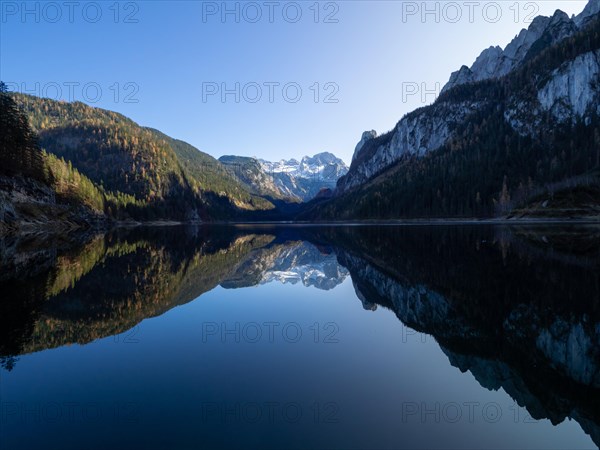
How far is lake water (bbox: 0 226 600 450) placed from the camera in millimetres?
8172

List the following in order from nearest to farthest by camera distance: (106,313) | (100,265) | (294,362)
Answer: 1. (294,362)
2. (106,313)
3. (100,265)

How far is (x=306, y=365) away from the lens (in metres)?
12.1

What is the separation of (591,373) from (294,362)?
31.2 ft

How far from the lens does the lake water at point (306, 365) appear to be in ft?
26.8

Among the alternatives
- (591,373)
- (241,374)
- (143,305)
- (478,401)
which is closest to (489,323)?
(591,373)

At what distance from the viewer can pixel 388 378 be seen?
11.1 metres

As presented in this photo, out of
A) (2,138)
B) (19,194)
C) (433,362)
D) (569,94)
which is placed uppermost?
(569,94)

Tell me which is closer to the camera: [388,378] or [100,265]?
[388,378]

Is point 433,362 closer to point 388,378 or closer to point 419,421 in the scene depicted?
point 388,378

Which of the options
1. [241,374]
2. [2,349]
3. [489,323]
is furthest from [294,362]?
[2,349]

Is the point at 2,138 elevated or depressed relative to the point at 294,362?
elevated

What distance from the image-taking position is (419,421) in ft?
28.3

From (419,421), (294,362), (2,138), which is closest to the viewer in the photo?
(419,421)

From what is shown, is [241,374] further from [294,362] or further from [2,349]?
[2,349]
